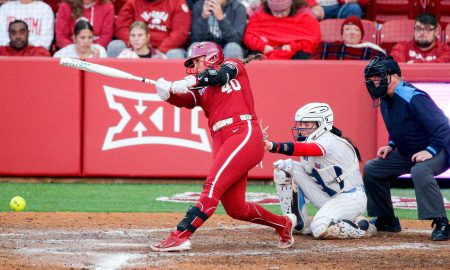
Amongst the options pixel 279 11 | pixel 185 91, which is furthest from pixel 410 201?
pixel 185 91

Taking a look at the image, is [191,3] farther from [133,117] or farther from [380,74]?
[380,74]

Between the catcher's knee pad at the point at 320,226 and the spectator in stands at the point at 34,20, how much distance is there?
6598 mm

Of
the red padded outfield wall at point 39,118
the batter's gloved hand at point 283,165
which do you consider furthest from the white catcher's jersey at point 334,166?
the red padded outfield wall at point 39,118

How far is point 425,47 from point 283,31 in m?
1.99

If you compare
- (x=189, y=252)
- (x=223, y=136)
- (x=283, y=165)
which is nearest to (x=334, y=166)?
(x=283, y=165)

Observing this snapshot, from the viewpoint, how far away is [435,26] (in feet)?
40.6

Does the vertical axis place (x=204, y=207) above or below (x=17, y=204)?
Result: above

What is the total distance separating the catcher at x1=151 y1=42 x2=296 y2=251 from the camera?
7.19 metres

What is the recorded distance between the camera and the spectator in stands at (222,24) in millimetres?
12742

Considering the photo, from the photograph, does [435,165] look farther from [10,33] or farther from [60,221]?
[10,33]

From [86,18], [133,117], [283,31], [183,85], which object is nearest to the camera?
[183,85]

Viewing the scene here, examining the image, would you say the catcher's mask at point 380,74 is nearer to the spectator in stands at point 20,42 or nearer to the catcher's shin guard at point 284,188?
the catcher's shin guard at point 284,188

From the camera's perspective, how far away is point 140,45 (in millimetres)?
12594

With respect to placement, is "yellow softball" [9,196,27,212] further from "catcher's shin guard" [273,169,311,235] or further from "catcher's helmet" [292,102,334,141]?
"catcher's helmet" [292,102,334,141]
